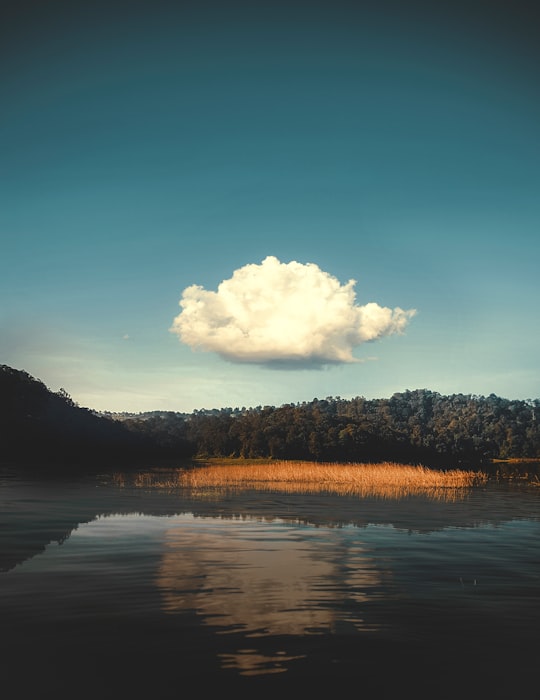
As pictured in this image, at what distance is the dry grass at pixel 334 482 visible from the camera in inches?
2119

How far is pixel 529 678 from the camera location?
10.0m

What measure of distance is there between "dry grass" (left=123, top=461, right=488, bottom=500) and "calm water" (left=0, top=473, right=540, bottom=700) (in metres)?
23.5

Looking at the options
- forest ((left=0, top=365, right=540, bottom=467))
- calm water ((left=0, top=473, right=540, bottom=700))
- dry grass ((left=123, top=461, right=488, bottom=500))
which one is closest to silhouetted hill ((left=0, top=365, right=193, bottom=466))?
forest ((left=0, top=365, right=540, bottom=467))

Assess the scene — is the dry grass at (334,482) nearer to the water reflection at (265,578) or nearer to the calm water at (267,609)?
the calm water at (267,609)

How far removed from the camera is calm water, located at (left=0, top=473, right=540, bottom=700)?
9844 millimetres

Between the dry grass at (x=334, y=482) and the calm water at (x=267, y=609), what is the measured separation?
23511mm

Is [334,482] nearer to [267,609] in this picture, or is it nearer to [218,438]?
[267,609]

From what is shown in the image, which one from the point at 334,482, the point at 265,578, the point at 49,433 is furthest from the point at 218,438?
the point at 265,578

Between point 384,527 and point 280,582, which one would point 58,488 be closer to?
point 384,527

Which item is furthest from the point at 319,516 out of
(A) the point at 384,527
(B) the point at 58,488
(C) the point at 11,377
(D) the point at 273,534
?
(C) the point at 11,377

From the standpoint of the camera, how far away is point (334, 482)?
63.4 meters

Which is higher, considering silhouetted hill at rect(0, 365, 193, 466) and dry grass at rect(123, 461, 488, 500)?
silhouetted hill at rect(0, 365, 193, 466)

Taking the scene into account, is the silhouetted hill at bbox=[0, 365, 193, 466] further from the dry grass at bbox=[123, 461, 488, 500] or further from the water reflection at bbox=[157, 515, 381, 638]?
the water reflection at bbox=[157, 515, 381, 638]

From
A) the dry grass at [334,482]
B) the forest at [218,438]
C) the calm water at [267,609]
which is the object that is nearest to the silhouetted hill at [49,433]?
the forest at [218,438]
